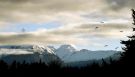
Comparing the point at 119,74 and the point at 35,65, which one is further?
the point at 35,65

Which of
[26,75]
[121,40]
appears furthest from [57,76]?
[121,40]

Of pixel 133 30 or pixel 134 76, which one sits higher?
pixel 133 30

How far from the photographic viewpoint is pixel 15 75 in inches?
4048

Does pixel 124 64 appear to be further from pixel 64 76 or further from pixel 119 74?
pixel 64 76

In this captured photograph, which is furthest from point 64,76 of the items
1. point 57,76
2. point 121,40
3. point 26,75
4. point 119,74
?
point 119,74

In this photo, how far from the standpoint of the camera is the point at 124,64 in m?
42.2

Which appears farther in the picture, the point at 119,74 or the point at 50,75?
the point at 50,75

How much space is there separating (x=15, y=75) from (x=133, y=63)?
65.6 metres

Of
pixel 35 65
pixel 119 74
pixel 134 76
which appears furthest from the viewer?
pixel 35 65

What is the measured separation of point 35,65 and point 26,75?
708 centimetres

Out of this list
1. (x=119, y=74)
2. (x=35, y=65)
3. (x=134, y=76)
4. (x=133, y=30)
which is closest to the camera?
(x=134, y=76)

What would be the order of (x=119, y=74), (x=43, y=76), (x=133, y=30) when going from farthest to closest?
(x=43, y=76) < (x=133, y=30) < (x=119, y=74)

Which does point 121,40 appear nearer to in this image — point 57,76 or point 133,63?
point 133,63

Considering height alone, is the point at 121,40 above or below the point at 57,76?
above
